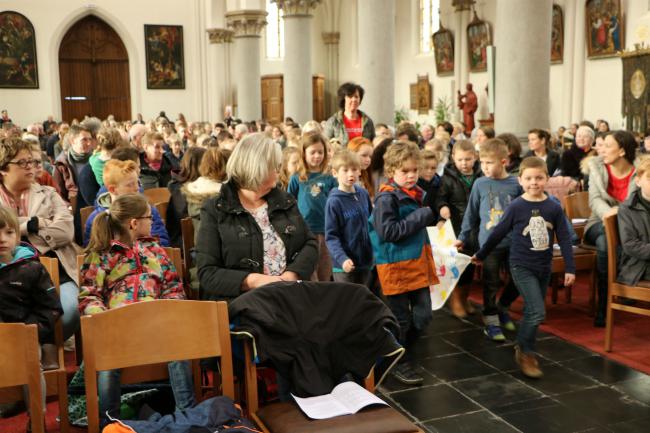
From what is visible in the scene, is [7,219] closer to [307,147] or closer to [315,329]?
[315,329]

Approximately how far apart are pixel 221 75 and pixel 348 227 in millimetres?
22965

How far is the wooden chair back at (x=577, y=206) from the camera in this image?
6657 mm

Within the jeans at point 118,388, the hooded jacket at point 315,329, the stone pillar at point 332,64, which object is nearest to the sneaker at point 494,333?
the hooded jacket at point 315,329

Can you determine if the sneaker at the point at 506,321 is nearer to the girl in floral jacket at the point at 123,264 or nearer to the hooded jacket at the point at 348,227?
the hooded jacket at the point at 348,227

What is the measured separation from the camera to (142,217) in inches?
153

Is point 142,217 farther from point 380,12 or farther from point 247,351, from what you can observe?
point 380,12

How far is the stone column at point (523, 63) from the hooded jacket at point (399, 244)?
4335mm

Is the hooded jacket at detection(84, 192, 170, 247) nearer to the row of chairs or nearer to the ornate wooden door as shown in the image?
the row of chairs

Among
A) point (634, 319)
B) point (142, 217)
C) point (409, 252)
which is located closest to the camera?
point (142, 217)

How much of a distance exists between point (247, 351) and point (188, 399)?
2.14 feet

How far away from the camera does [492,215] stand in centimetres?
543

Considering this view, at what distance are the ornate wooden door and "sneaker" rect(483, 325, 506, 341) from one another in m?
23.8

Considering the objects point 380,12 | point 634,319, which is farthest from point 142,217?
point 380,12

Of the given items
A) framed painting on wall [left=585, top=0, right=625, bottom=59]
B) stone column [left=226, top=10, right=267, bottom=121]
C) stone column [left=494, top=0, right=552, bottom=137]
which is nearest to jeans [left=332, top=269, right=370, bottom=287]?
stone column [left=494, top=0, right=552, bottom=137]
